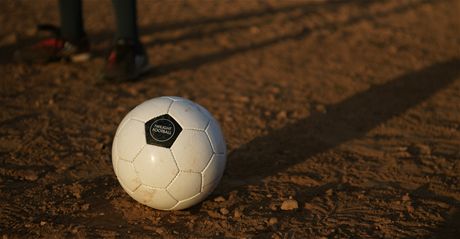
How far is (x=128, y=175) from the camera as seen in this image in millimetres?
2939

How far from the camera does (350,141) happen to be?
4082 millimetres

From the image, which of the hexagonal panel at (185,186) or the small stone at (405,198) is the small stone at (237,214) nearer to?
the hexagonal panel at (185,186)

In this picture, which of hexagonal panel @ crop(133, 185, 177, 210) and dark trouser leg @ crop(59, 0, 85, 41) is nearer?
hexagonal panel @ crop(133, 185, 177, 210)

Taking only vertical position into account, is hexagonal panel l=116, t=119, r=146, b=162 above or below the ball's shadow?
above

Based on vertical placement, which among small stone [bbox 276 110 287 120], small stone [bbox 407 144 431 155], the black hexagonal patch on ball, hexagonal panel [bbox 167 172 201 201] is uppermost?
the black hexagonal patch on ball

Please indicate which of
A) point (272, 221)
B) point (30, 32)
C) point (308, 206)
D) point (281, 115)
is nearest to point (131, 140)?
point (272, 221)

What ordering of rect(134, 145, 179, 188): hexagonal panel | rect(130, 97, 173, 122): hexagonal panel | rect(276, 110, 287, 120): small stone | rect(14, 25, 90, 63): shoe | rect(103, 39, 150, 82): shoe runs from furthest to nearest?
rect(14, 25, 90, 63): shoe → rect(103, 39, 150, 82): shoe → rect(276, 110, 287, 120): small stone → rect(130, 97, 173, 122): hexagonal panel → rect(134, 145, 179, 188): hexagonal panel

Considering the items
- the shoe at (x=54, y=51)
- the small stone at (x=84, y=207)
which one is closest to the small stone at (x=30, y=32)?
the shoe at (x=54, y=51)

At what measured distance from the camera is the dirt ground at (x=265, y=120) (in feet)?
10.0

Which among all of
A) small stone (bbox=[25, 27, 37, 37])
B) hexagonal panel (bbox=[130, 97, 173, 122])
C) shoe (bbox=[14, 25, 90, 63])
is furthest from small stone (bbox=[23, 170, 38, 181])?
small stone (bbox=[25, 27, 37, 37])

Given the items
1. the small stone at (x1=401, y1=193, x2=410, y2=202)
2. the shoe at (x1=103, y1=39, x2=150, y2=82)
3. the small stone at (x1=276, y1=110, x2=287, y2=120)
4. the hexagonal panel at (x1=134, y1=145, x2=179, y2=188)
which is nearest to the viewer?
the hexagonal panel at (x1=134, y1=145, x2=179, y2=188)

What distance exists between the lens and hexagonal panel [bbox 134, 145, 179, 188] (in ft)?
9.41

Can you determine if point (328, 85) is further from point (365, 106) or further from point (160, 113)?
point (160, 113)

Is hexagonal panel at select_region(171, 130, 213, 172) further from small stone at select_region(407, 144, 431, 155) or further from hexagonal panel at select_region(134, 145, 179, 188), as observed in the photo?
small stone at select_region(407, 144, 431, 155)
